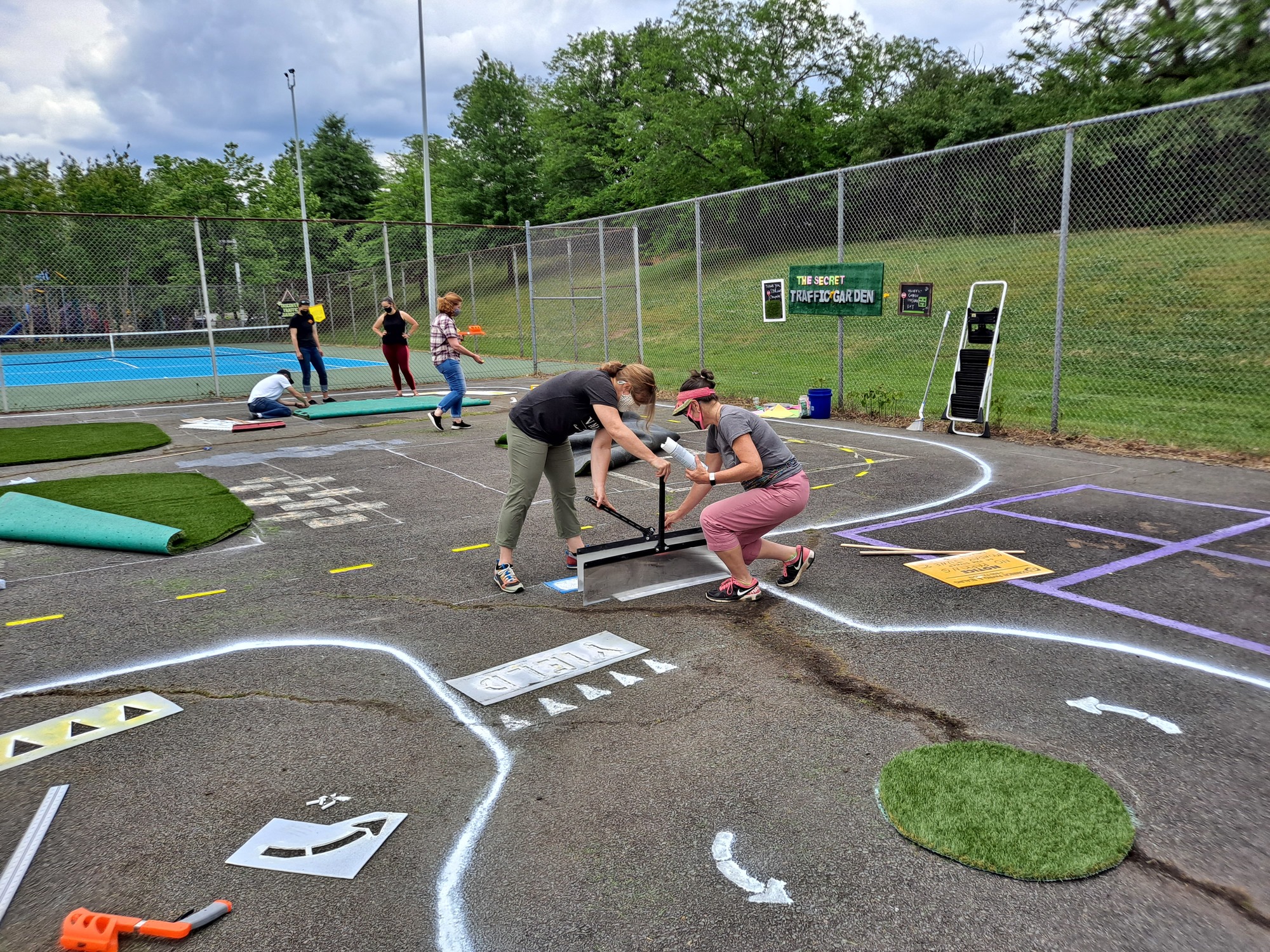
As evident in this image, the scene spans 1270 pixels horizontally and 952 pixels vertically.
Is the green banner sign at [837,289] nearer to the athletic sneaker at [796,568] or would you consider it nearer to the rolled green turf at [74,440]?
the athletic sneaker at [796,568]

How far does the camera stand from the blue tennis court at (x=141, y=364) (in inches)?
866

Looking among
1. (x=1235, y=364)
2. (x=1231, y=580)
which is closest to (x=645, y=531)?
(x=1231, y=580)

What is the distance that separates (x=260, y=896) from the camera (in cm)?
269

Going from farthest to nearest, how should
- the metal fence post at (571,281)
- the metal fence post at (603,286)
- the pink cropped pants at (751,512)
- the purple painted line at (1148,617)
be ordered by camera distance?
the metal fence post at (571,281) < the metal fence post at (603,286) < the pink cropped pants at (751,512) < the purple painted line at (1148,617)

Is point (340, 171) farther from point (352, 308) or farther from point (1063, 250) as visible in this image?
point (1063, 250)

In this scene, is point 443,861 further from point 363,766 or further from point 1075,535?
point 1075,535

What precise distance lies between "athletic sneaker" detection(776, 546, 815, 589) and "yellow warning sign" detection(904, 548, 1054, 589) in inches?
32.0

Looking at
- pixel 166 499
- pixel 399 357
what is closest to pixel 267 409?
pixel 399 357

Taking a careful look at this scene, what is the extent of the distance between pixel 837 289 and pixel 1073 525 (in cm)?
651

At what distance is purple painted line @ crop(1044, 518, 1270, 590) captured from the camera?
17.8 feet

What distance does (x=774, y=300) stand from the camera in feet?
43.9

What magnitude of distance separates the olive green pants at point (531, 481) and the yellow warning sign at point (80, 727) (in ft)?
7.44

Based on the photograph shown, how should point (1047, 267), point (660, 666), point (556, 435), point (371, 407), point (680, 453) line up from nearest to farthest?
point (660, 666) < point (680, 453) < point (556, 435) < point (371, 407) < point (1047, 267)

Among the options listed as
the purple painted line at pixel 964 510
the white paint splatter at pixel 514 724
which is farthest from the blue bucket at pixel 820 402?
the white paint splatter at pixel 514 724
